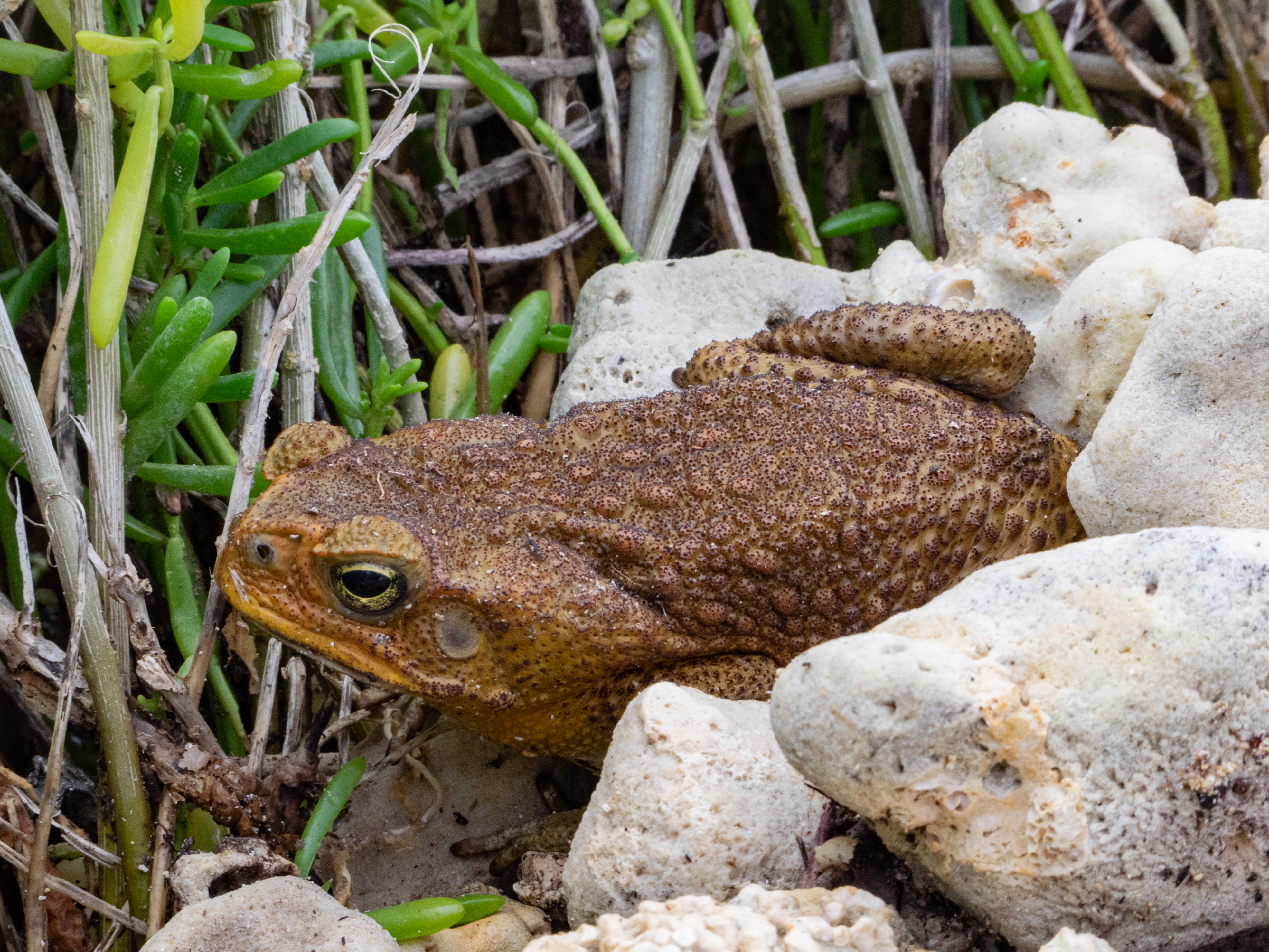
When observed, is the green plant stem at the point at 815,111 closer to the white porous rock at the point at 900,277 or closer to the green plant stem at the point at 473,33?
the white porous rock at the point at 900,277

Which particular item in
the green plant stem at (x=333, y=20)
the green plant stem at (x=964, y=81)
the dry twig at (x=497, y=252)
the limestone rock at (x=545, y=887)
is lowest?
the limestone rock at (x=545, y=887)

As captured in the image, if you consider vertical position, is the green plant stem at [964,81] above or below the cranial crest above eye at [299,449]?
above

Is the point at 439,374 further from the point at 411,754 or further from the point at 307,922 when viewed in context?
the point at 307,922

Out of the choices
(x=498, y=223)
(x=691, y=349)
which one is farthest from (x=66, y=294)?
(x=498, y=223)

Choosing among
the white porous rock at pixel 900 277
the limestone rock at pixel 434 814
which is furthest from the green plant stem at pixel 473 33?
the limestone rock at pixel 434 814

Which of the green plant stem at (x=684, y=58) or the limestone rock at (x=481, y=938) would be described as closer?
the limestone rock at (x=481, y=938)

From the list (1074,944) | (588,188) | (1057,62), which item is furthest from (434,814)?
(1057,62)
